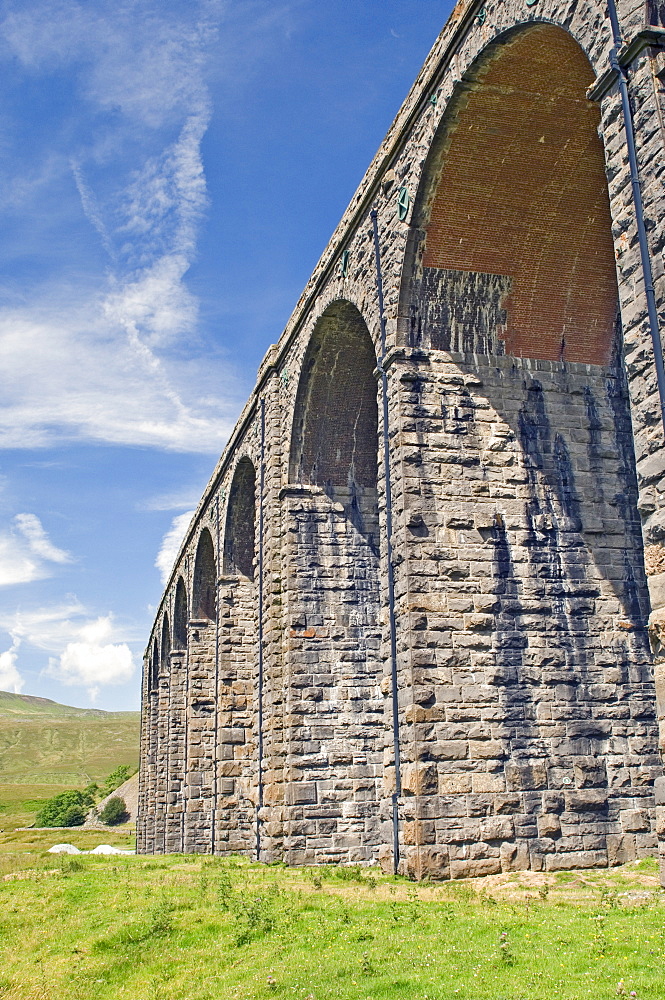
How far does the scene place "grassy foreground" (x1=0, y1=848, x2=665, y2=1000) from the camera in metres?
5.00

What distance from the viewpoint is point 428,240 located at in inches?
402

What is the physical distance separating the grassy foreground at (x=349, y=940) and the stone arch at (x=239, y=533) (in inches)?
401

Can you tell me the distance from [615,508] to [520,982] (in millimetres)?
6645

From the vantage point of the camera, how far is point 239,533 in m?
20.4

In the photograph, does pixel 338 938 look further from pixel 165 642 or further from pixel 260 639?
pixel 165 642

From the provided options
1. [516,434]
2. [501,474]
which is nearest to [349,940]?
[501,474]

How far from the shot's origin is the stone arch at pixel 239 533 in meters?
20.2

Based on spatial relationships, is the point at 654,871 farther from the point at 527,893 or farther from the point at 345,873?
the point at 345,873

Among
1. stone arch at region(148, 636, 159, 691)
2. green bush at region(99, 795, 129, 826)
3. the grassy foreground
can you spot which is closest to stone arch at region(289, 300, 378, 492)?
the grassy foreground

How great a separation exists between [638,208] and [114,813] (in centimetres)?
5746

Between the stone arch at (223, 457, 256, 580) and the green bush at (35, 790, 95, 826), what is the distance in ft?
141

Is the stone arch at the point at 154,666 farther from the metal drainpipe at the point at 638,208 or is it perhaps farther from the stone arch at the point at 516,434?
the metal drainpipe at the point at 638,208

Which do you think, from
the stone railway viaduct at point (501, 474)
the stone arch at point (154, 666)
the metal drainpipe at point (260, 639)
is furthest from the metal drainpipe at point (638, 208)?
the stone arch at point (154, 666)

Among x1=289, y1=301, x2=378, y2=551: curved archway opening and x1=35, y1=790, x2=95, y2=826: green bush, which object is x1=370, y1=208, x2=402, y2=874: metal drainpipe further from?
x1=35, y1=790, x2=95, y2=826: green bush
